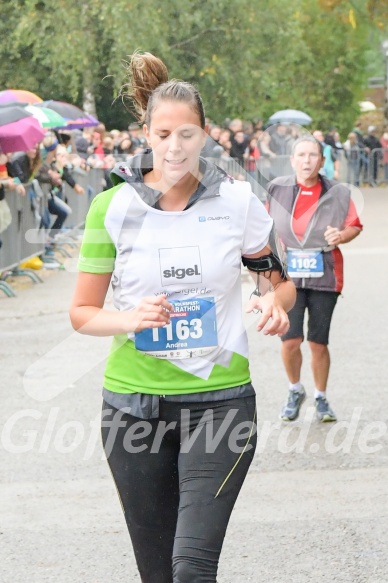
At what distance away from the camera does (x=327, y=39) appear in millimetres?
51594

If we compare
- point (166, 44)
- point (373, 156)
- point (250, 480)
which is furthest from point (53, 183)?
point (166, 44)

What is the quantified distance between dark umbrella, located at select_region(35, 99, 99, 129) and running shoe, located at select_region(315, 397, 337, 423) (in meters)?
13.0

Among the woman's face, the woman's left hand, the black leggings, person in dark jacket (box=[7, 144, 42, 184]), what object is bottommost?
person in dark jacket (box=[7, 144, 42, 184])

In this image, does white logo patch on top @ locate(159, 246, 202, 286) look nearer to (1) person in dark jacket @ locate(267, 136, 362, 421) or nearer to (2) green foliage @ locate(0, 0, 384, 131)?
(1) person in dark jacket @ locate(267, 136, 362, 421)

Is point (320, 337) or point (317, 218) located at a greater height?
point (317, 218)

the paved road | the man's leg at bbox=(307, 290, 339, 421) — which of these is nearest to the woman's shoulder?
the paved road

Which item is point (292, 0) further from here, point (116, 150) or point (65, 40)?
point (116, 150)

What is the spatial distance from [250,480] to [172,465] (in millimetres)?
2755

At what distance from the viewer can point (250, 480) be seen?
6465 millimetres

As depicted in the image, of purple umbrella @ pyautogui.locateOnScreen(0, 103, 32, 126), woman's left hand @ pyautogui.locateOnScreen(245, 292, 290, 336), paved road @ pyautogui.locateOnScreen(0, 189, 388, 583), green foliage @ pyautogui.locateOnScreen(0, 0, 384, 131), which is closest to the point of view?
woman's left hand @ pyautogui.locateOnScreen(245, 292, 290, 336)

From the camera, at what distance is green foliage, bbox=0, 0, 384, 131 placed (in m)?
37.5

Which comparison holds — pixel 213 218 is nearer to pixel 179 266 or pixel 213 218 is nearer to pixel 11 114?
pixel 179 266

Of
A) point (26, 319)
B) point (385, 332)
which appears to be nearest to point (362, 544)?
point (385, 332)

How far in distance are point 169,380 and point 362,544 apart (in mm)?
1904
